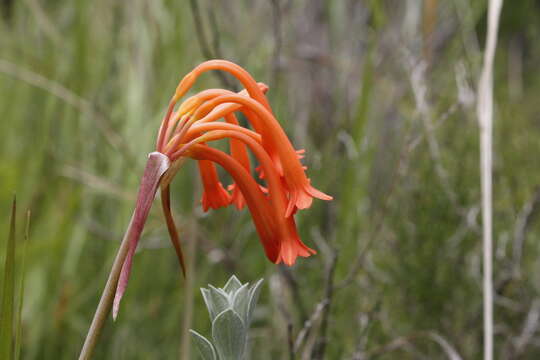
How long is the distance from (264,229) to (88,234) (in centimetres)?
166

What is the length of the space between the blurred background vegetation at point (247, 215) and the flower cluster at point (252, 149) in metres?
0.62

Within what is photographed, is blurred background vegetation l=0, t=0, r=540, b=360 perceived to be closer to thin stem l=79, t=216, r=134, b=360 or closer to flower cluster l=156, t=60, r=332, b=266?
flower cluster l=156, t=60, r=332, b=266

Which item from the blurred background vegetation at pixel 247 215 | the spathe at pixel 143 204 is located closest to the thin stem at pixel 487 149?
the blurred background vegetation at pixel 247 215

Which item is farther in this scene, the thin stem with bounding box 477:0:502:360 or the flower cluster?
the thin stem with bounding box 477:0:502:360

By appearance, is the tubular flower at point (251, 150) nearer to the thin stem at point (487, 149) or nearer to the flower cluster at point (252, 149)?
the flower cluster at point (252, 149)

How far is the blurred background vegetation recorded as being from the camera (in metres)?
1.90

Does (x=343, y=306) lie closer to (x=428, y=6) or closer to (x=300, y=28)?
(x=428, y=6)

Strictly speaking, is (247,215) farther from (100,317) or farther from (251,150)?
(100,317)

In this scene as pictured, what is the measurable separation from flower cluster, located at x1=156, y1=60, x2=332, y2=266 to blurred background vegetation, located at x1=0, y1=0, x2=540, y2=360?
62 cm

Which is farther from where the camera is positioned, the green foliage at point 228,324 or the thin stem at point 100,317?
the green foliage at point 228,324

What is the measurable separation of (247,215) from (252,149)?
183cm

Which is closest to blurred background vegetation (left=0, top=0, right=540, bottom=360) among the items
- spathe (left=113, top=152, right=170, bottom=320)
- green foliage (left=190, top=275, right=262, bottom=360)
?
green foliage (left=190, top=275, right=262, bottom=360)

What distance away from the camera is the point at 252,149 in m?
0.80

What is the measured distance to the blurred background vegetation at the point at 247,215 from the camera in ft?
6.24
